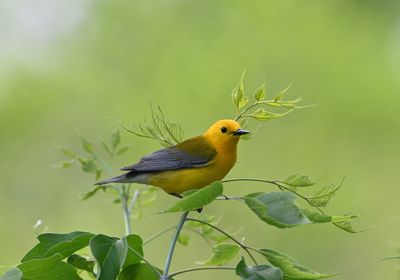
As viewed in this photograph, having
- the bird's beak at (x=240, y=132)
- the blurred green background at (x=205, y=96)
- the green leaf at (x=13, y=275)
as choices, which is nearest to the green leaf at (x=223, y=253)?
the bird's beak at (x=240, y=132)

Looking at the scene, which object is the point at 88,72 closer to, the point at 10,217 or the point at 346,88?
the point at 10,217

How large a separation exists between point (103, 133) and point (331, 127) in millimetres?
1575

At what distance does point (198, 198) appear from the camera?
1013 mm

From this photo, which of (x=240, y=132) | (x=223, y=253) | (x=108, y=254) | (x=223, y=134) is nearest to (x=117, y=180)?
(x=223, y=134)

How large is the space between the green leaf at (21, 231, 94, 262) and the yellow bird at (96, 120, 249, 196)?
1.43ft

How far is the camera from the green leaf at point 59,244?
1.11 metres

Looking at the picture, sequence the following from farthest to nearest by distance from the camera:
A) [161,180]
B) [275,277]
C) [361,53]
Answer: [361,53], [161,180], [275,277]

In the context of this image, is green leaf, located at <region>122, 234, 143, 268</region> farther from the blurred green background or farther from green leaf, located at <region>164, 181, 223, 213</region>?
the blurred green background

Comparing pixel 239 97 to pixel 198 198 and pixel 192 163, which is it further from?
pixel 192 163

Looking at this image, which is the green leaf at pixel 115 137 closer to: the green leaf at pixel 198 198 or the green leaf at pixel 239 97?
the green leaf at pixel 239 97

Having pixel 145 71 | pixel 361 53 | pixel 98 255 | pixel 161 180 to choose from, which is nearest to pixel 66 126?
pixel 145 71

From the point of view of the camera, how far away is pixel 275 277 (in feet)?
3.44

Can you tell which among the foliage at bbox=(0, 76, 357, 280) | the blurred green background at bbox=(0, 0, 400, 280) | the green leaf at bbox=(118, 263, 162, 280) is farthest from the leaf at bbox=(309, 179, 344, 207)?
the blurred green background at bbox=(0, 0, 400, 280)

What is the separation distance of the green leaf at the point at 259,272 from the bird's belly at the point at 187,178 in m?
0.53
